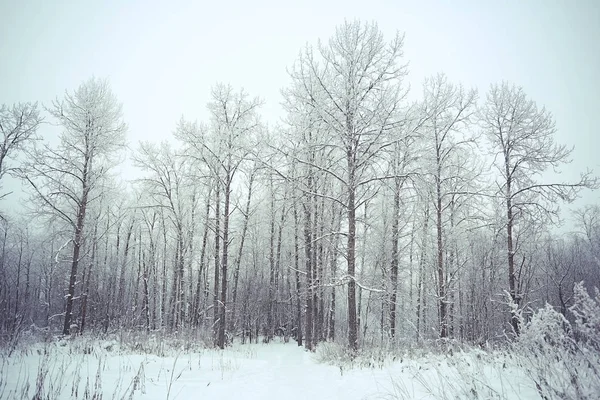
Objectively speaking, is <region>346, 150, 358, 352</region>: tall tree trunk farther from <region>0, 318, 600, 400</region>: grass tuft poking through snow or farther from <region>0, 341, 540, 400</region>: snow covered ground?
<region>0, 341, 540, 400</region>: snow covered ground

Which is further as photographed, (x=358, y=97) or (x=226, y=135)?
(x=226, y=135)

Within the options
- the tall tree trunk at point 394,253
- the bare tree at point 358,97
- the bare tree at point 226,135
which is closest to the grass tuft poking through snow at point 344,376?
the bare tree at point 358,97

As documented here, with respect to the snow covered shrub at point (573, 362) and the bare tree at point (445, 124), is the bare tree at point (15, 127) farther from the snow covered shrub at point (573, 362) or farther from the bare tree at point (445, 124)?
the snow covered shrub at point (573, 362)

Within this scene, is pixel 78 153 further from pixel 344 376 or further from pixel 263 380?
pixel 344 376

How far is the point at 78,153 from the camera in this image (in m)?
14.1

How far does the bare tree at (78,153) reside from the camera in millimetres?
13102

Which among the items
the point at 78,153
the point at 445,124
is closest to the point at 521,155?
the point at 445,124

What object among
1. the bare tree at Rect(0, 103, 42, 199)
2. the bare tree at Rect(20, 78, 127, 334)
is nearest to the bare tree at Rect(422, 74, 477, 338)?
the bare tree at Rect(20, 78, 127, 334)

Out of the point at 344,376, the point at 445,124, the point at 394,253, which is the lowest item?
the point at 344,376

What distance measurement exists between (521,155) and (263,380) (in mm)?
14353

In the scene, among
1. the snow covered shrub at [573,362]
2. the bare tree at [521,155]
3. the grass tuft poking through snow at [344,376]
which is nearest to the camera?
the snow covered shrub at [573,362]

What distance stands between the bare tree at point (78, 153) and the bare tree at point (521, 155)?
1893cm

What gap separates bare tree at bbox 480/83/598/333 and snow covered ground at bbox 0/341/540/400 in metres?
9.18

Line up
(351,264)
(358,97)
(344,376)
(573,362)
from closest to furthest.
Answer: (573,362) → (344,376) → (351,264) → (358,97)
